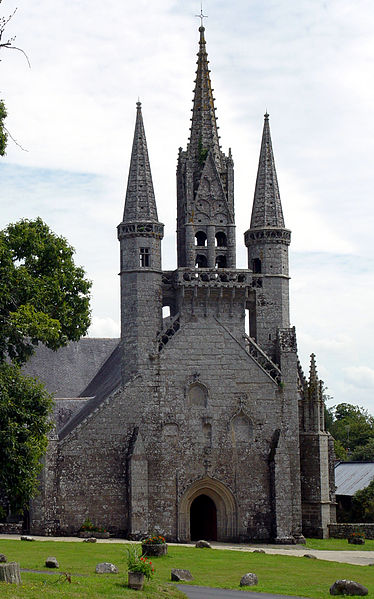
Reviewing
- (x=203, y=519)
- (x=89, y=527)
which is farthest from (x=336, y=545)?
(x=89, y=527)

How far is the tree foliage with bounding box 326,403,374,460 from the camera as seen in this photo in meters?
92.1

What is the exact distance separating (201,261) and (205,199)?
3.45 m

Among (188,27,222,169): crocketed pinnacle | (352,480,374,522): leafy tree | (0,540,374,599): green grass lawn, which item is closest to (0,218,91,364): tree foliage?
(0,540,374,599): green grass lawn

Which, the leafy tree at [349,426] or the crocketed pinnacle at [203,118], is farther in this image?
the leafy tree at [349,426]

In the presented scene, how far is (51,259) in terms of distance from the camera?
42.7m

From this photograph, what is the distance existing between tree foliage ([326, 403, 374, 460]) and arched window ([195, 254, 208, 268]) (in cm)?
3134

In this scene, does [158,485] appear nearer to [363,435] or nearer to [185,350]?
[185,350]

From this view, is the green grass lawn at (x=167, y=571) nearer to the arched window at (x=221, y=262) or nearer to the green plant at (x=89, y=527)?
the green plant at (x=89, y=527)

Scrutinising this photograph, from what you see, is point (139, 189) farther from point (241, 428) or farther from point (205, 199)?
point (241, 428)

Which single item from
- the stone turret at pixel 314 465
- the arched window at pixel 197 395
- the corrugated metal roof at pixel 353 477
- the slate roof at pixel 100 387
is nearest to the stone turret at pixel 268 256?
the stone turret at pixel 314 465

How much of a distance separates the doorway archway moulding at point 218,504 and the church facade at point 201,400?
2.4 inches

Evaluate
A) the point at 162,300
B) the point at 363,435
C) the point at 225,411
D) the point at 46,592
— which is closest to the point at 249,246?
the point at 162,300

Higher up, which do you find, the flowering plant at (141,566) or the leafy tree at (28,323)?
the leafy tree at (28,323)

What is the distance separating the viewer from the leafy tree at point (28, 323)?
114 feet
